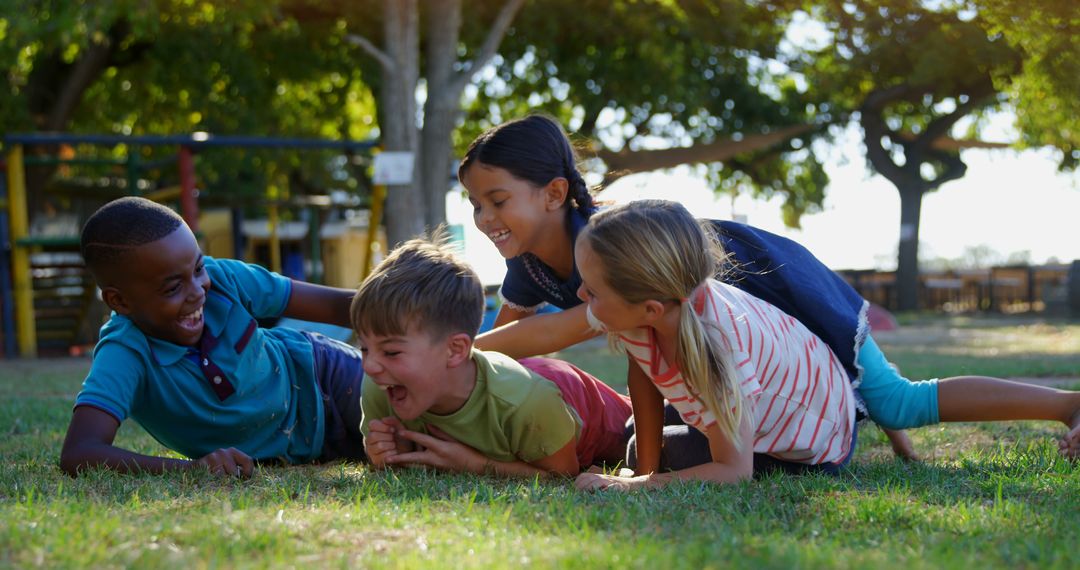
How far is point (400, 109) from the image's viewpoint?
12.3 meters

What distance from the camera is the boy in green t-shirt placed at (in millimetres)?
3209

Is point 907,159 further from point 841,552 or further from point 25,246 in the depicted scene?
point 841,552

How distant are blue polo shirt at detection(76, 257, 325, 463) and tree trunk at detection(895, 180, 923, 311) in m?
20.6

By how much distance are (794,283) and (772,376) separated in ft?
1.88

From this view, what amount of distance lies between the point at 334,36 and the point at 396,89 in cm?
586

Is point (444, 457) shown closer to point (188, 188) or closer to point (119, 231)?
point (119, 231)

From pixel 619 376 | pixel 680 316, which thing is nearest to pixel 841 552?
pixel 680 316

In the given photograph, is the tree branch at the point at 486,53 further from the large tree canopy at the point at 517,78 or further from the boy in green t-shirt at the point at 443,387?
the boy in green t-shirt at the point at 443,387

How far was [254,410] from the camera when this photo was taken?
375 cm

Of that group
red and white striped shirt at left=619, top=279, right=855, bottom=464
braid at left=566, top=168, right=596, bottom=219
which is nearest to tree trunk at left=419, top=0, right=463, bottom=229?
braid at left=566, top=168, right=596, bottom=219

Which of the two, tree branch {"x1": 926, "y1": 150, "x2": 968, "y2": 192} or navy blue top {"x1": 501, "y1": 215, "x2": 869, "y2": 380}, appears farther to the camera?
tree branch {"x1": 926, "y1": 150, "x2": 968, "y2": 192}

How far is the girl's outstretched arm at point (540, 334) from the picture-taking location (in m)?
3.81

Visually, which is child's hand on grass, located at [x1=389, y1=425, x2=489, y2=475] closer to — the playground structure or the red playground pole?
the playground structure

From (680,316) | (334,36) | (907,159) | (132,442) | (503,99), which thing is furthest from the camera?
(907,159)
